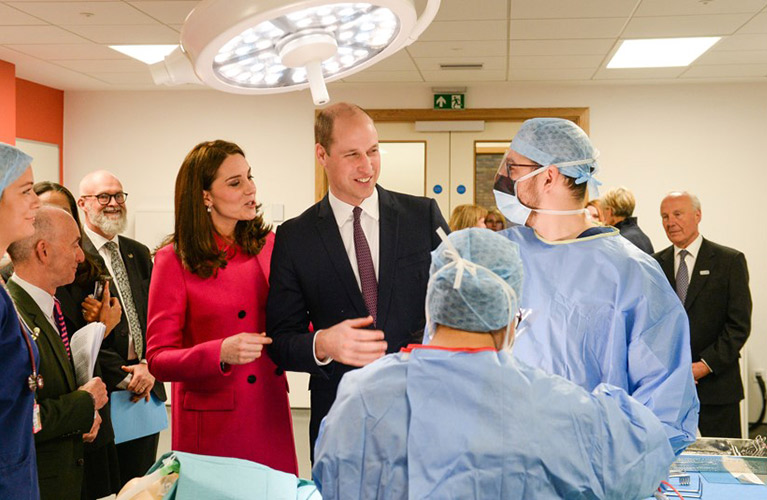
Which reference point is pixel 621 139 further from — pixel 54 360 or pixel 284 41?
pixel 284 41

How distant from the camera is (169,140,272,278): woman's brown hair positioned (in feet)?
7.10

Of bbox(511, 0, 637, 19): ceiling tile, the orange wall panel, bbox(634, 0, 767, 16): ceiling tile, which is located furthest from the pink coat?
the orange wall panel

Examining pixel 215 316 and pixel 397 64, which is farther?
pixel 397 64

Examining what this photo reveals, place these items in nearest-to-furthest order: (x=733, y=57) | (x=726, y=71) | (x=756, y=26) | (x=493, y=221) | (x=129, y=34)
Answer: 1. (x=756, y=26)
2. (x=129, y=34)
3. (x=733, y=57)
4. (x=493, y=221)
5. (x=726, y=71)

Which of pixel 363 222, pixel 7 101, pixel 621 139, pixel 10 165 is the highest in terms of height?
pixel 7 101

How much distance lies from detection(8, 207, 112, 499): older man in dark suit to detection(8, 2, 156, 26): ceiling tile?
2.14m

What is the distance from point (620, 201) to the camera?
15.9 feet

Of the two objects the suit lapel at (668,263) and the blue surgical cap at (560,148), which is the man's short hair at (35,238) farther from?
the suit lapel at (668,263)

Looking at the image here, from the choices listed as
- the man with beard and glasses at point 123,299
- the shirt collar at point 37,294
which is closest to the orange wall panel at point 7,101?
the man with beard and glasses at point 123,299

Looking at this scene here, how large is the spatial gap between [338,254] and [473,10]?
262 centimetres

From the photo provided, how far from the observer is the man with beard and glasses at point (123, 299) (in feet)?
9.74

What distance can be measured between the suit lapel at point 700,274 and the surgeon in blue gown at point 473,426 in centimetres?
311

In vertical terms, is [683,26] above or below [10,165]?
above

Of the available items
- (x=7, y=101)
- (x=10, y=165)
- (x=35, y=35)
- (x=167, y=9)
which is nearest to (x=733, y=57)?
(x=167, y=9)
